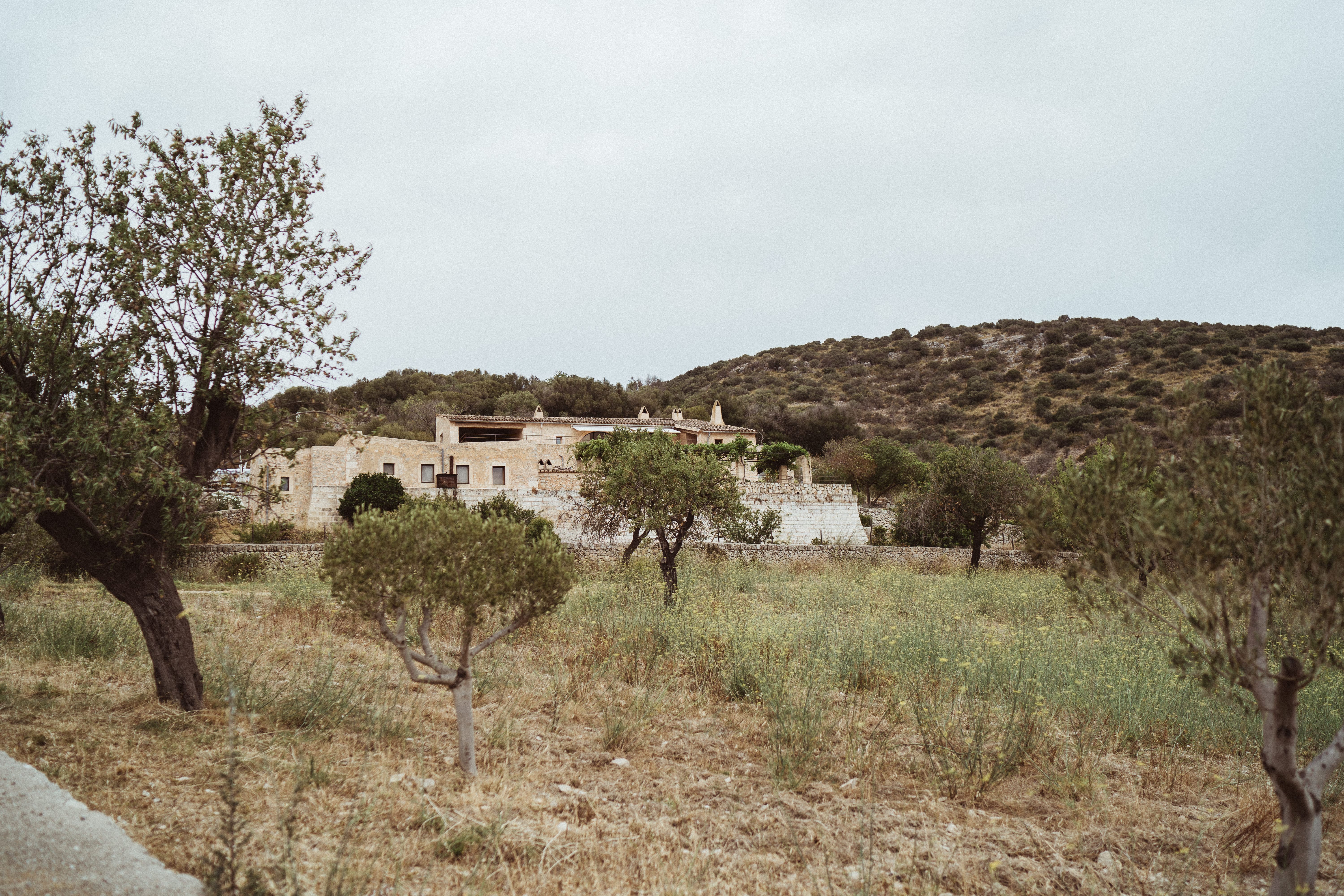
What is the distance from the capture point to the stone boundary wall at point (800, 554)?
19938 mm

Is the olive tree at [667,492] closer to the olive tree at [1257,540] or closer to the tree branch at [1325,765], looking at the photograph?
the olive tree at [1257,540]

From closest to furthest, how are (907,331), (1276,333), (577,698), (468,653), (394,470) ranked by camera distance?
(468,653), (577,698), (394,470), (1276,333), (907,331)

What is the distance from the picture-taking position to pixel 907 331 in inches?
2926

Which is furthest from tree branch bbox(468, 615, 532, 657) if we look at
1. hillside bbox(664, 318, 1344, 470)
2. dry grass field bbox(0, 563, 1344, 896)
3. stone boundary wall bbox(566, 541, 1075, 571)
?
hillside bbox(664, 318, 1344, 470)

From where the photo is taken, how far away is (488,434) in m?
41.7

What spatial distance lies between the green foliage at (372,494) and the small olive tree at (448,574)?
929 inches

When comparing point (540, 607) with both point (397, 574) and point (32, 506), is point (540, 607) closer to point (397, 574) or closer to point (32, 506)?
point (397, 574)

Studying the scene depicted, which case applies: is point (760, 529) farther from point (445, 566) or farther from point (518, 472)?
point (445, 566)

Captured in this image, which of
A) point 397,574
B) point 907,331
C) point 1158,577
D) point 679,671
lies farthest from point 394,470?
point 907,331

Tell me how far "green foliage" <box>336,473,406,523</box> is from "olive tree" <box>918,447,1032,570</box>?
62.6 feet

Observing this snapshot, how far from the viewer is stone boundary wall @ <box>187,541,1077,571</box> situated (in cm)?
1994

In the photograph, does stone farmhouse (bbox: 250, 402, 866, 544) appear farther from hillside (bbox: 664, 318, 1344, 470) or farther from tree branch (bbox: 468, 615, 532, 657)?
tree branch (bbox: 468, 615, 532, 657)

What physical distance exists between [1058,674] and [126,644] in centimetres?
984

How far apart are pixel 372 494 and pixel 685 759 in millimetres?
25295
